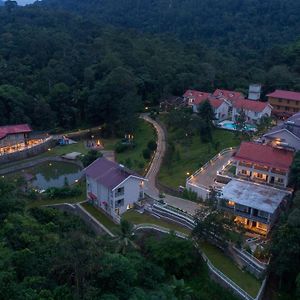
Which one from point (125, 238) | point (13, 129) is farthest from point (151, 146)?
point (125, 238)

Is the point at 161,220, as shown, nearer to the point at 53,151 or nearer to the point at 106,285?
the point at 106,285

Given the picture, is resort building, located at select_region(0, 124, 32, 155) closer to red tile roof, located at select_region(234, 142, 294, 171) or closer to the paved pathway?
the paved pathway

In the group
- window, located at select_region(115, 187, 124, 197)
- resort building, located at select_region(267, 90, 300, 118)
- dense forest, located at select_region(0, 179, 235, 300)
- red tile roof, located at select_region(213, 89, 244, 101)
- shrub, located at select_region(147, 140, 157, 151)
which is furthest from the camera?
red tile roof, located at select_region(213, 89, 244, 101)

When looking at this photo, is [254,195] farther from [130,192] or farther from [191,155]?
[191,155]

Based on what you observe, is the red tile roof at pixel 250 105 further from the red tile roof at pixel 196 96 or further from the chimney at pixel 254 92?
the chimney at pixel 254 92

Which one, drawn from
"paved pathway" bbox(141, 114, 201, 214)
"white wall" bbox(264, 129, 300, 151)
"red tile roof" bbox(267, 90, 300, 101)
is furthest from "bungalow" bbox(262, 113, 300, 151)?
"red tile roof" bbox(267, 90, 300, 101)

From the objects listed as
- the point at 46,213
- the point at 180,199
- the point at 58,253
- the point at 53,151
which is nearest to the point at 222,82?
the point at 53,151

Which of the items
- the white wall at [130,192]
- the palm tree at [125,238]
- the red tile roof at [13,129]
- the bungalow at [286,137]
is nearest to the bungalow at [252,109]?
the bungalow at [286,137]

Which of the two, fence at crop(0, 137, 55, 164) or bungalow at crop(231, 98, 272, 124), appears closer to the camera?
fence at crop(0, 137, 55, 164)
